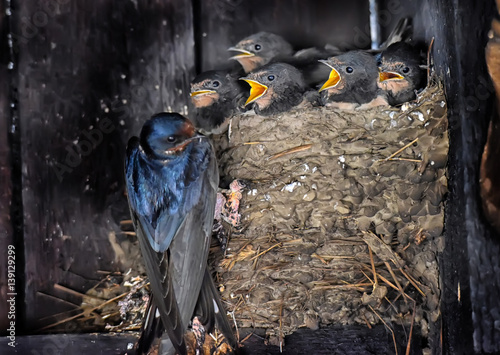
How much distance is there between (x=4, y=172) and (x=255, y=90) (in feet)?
3.34

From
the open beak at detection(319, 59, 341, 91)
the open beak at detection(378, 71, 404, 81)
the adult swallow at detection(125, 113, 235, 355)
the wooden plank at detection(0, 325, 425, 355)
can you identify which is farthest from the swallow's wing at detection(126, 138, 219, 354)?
the open beak at detection(378, 71, 404, 81)

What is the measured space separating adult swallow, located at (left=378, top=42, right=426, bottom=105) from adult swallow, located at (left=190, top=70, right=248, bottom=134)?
60cm

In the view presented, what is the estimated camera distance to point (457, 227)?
183 centimetres

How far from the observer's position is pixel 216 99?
246 centimetres

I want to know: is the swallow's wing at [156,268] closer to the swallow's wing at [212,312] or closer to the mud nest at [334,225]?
the swallow's wing at [212,312]

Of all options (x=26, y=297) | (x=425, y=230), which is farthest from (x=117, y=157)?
(x=425, y=230)

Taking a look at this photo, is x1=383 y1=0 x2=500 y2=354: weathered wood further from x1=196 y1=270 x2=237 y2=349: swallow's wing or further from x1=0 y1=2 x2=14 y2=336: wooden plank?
x1=0 y1=2 x2=14 y2=336: wooden plank

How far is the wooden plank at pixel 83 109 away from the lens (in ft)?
7.55

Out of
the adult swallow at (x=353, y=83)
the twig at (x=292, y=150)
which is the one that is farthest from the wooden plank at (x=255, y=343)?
the adult swallow at (x=353, y=83)

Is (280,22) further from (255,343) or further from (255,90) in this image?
(255,343)

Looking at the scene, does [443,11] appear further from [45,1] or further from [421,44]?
[45,1]

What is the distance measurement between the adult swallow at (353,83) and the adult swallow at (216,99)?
0.38 metres

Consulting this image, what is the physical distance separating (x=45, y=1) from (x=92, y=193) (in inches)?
31.1

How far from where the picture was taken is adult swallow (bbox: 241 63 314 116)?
2422mm
